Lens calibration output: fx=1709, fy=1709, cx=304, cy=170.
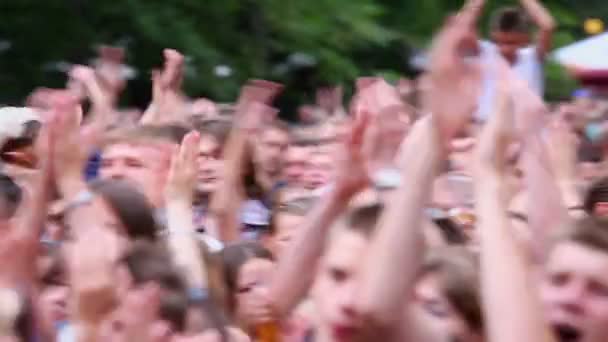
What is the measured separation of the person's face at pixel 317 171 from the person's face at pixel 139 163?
742 millimetres

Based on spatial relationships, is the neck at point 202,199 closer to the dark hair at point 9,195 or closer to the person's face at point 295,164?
the person's face at point 295,164

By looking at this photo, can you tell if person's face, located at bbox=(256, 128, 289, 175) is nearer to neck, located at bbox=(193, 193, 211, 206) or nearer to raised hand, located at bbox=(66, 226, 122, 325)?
neck, located at bbox=(193, 193, 211, 206)

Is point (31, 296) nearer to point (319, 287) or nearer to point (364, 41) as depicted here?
point (319, 287)

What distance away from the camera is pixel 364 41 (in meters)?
17.6


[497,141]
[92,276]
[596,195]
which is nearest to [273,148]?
[596,195]

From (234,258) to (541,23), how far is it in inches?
61.7

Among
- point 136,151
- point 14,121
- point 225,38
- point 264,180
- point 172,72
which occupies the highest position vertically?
point 225,38

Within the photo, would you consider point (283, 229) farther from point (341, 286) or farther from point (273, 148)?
point (341, 286)

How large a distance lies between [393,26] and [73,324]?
572 inches

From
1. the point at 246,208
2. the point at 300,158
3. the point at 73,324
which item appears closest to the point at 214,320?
the point at 73,324

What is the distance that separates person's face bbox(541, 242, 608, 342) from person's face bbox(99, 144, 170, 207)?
261 cm

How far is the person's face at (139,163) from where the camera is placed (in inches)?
246

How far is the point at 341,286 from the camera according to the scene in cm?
399

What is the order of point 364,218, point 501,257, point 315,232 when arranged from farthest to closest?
point 315,232 → point 364,218 → point 501,257
